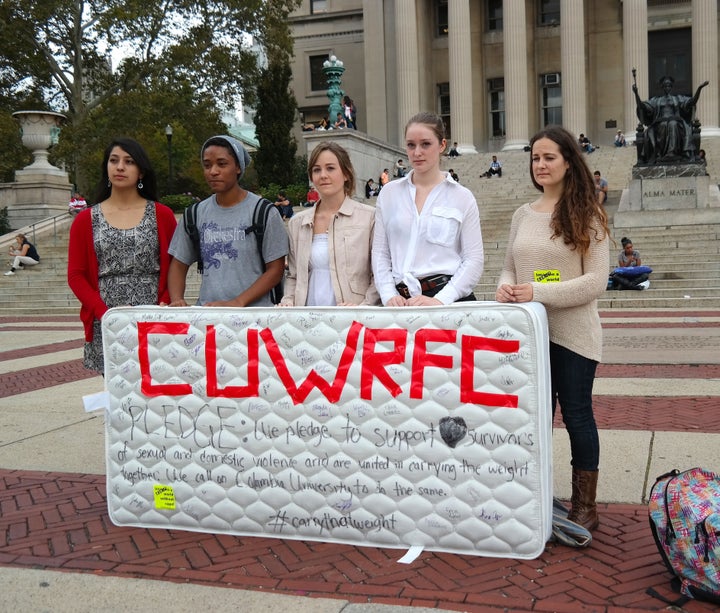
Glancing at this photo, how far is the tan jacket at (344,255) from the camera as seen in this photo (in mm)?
4473

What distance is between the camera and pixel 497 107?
4641 cm

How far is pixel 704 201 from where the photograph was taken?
22203 millimetres

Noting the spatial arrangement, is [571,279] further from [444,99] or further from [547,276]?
[444,99]

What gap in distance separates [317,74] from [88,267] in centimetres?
5151

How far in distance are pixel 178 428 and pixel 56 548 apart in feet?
2.78

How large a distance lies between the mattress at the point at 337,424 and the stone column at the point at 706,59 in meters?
39.5

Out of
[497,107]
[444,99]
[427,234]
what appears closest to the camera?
[427,234]

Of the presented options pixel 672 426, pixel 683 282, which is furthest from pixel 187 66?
pixel 672 426

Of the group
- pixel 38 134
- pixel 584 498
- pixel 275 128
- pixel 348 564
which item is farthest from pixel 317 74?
pixel 348 564

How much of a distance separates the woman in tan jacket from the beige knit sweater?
882mm

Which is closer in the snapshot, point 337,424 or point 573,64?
point 337,424

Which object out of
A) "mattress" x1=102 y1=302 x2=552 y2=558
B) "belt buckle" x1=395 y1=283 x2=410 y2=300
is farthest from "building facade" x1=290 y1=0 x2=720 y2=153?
"mattress" x1=102 y1=302 x2=552 y2=558

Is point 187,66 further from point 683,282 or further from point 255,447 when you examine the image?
point 255,447

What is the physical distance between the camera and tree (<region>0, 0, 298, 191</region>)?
34.5 meters
